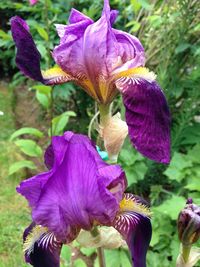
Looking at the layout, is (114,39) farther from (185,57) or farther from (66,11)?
(66,11)

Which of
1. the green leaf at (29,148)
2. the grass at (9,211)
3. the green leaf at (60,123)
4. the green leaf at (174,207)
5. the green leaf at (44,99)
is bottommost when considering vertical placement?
the grass at (9,211)

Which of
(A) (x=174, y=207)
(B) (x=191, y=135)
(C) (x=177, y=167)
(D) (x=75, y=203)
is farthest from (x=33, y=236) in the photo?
(B) (x=191, y=135)

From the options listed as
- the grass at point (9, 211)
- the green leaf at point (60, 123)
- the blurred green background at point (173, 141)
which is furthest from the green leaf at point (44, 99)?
the grass at point (9, 211)

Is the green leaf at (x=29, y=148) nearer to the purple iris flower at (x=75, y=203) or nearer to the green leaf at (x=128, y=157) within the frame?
the green leaf at (x=128, y=157)

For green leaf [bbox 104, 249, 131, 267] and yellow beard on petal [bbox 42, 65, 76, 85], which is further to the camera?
green leaf [bbox 104, 249, 131, 267]

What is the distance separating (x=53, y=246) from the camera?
3.05 ft

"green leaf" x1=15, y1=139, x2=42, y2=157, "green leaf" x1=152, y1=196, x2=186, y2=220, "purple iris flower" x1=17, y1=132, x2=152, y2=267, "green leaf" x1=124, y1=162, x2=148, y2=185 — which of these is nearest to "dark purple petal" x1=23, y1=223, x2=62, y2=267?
"purple iris flower" x1=17, y1=132, x2=152, y2=267

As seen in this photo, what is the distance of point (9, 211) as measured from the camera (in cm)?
306

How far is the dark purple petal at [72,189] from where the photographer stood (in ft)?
2.82

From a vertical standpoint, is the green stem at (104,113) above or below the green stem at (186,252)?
above

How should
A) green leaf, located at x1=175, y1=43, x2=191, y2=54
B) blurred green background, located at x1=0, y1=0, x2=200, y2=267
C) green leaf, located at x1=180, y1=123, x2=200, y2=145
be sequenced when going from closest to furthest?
blurred green background, located at x1=0, y1=0, x2=200, y2=267, green leaf, located at x1=175, y1=43, x2=191, y2=54, green leaf, located at x1=180, y1=123, x2=200, y2=145

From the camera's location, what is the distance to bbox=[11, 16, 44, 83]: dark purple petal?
98 centimetres

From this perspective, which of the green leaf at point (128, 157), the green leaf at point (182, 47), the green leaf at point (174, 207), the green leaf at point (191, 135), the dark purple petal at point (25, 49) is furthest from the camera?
the green leaf at point (191, 135)

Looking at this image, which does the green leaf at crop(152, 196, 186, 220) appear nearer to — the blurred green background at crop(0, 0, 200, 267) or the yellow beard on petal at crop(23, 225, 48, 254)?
→ the blurred green background at crop(0, 0, 200, 267)
